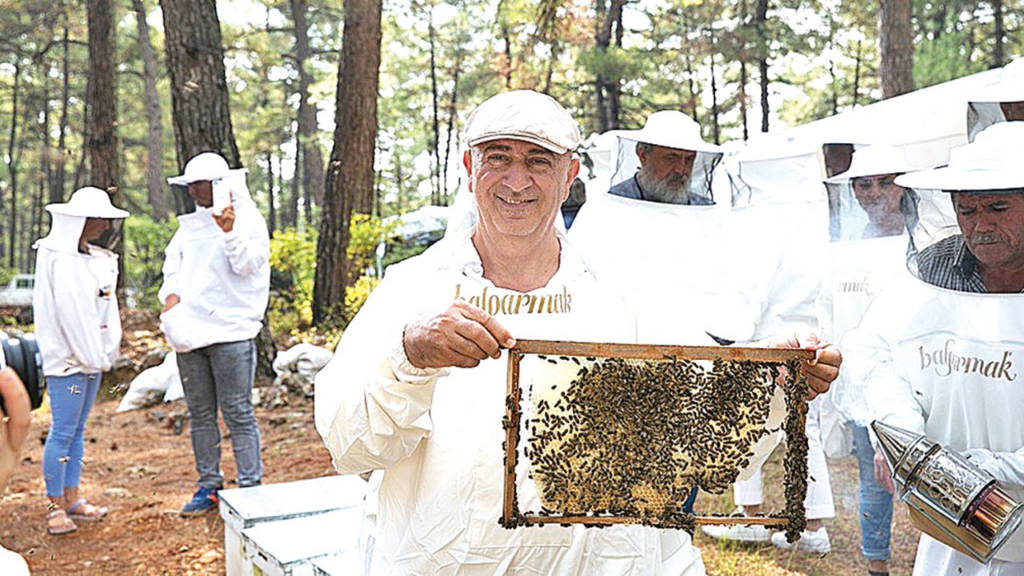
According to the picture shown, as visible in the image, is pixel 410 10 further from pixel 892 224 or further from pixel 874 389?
pixel 874 389

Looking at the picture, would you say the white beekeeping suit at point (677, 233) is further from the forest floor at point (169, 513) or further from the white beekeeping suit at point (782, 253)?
the forest floor at point (169, 513)

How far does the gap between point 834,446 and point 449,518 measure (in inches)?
140

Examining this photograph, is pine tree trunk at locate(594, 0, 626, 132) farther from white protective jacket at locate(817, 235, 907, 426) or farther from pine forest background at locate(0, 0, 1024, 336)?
white protective jacket at locate(817, 235, 907, 426)

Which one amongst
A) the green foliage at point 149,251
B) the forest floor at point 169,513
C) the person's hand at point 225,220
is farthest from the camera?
the green foliage at point 149,251

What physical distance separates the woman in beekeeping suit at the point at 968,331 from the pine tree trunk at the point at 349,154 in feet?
26.4

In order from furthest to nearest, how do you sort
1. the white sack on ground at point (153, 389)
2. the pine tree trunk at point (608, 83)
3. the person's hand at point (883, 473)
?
the pine tree trunk at point (608, 83) < the white sack on ground at point (153, 389) < the person's hand at point (883, 473)

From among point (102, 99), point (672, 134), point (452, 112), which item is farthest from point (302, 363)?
point (452, 112)

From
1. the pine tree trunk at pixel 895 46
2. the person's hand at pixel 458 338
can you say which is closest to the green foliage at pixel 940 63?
the pine tree trunk at pixel 895 46

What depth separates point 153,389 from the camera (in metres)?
9.83

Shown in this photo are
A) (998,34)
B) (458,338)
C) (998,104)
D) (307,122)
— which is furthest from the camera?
(307,122)

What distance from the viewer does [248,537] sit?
3.53 metres

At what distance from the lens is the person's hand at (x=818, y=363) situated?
6.49 feet

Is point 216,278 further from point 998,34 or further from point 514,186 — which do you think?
point 998,34

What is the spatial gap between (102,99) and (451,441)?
1283cm
